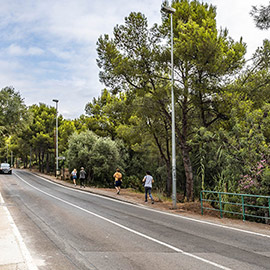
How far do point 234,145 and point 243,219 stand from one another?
417cm

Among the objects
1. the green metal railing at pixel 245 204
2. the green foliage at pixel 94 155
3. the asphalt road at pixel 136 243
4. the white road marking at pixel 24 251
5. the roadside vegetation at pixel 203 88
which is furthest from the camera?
the green foliage at pixel 94 155

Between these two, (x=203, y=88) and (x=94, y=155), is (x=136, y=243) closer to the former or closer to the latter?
(x=203, y=88)

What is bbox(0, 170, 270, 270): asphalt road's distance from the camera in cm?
582

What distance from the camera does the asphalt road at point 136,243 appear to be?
582cm

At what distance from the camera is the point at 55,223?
→ 1005 centimetres

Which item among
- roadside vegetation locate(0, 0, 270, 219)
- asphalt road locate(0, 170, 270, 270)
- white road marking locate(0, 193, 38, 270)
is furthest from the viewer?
roadside vegetation locate(0, 0, 270, 219)

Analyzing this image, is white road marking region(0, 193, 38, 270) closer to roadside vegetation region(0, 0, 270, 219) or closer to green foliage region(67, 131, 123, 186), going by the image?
roadside vegetation region(0, 0, 270, 219)

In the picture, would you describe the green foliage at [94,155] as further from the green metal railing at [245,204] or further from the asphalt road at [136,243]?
the asphalt road at [136,243]

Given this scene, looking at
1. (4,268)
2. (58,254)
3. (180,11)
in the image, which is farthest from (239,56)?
(4,268)

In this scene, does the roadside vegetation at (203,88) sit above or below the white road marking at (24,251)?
above

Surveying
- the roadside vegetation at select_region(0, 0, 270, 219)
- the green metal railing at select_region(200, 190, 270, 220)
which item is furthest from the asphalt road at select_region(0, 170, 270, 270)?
the roadside vegetation at select_region(0, 0, 270, 219)

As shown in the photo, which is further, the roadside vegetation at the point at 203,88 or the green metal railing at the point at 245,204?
the roadside vegetation at the point at 203,88

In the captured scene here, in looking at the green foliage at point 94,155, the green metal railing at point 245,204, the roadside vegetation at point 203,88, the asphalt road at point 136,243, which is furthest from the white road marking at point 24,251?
the green foliage at point 94,155

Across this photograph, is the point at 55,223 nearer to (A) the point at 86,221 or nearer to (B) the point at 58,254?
(A) the point at 86,221
